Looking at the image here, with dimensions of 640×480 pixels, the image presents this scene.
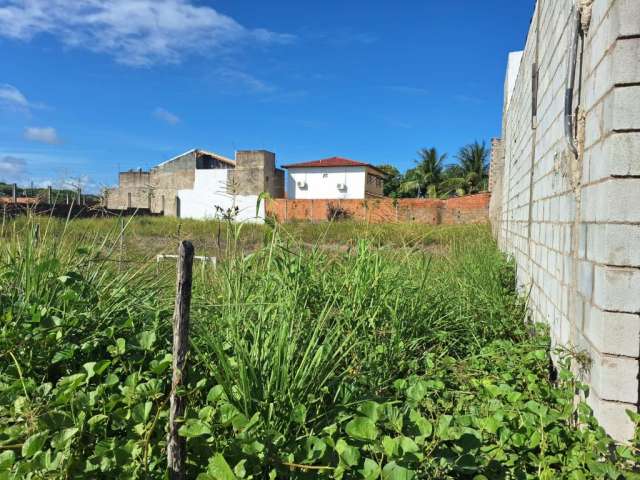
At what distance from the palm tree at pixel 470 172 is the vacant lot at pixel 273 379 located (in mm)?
33182

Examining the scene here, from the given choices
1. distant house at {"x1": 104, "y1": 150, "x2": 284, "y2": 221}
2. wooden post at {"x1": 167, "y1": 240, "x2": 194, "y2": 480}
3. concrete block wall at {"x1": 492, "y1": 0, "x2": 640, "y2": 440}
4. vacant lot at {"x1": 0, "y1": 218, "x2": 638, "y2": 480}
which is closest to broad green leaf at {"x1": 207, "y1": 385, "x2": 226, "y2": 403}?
vacant lot at {"x1": 0, "y1": 218, "x2": 638, "y2": 480}

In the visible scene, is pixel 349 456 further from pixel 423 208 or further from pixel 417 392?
pixel 423 208

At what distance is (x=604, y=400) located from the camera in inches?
66.7

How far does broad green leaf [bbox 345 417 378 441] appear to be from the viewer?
143 cm

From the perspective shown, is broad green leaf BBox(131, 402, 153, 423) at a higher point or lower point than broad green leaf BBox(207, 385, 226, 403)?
lower

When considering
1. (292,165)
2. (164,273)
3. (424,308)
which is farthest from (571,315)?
(292,165)

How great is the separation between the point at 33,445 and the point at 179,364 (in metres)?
0.45

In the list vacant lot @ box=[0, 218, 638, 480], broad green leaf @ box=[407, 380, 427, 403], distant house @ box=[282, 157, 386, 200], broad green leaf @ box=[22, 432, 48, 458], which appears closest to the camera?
broad green leaf @ box=[22, 432, 48, 458]

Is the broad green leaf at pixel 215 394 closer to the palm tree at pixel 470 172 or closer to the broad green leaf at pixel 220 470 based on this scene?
the broad green leaf at pixel 220 470

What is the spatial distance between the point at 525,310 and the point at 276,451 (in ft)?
9.75

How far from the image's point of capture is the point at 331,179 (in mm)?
32750

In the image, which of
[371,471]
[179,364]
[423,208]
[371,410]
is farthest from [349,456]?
[423,208]

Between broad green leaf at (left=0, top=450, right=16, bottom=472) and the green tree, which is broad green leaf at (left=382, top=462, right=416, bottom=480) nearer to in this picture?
broad green leaf at (left=0, top=450, right=16, bottom=472)

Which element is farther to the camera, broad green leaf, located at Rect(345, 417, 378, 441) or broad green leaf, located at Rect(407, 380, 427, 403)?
broad green leaf, located at Rect(407, 380, 427, 403)
